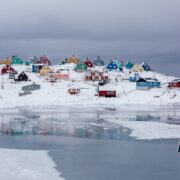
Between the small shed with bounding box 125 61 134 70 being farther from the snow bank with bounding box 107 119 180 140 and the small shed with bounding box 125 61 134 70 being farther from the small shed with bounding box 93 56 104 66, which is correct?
the snow bank with bounding box 107 119 180 140

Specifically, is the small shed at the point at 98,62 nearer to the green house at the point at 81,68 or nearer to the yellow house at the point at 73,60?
the yellow house at the point at 73,60

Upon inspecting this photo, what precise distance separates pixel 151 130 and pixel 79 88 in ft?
138

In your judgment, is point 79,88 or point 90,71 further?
point 90,71

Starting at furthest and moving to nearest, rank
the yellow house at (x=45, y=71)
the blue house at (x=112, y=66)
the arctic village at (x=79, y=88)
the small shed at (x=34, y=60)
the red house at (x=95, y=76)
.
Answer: the small shed at (x=34, y=60), the blue house at (x=112, y=66), the yellow house at (x=45, y=71), the red house at (x=95, y=76), the arctic village at (x=79, y=88)

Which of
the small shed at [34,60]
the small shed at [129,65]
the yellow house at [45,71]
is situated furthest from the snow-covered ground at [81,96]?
the small shed at [129,65]

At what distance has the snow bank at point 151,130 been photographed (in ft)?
89.4

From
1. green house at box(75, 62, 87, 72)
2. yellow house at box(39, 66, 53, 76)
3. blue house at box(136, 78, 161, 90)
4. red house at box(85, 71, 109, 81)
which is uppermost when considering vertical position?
green house at box(75, 62, 87, 72)

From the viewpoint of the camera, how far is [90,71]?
87.5m

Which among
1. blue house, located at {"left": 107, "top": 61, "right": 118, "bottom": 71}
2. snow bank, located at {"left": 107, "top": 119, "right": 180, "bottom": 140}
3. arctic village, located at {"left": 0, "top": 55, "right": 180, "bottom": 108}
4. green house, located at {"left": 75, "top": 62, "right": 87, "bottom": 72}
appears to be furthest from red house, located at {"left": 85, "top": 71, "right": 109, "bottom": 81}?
snow bank, located at {"left": 107, "top": 119, "right": 180, "bottom": 140}

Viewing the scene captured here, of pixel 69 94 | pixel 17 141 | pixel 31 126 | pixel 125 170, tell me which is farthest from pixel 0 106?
pixel 125 170

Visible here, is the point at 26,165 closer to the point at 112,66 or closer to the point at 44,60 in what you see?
the point at 112,66

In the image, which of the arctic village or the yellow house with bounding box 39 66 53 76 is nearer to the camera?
the arctic village

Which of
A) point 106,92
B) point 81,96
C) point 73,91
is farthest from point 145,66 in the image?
point 81,96

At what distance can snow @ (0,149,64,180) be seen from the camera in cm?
1609
